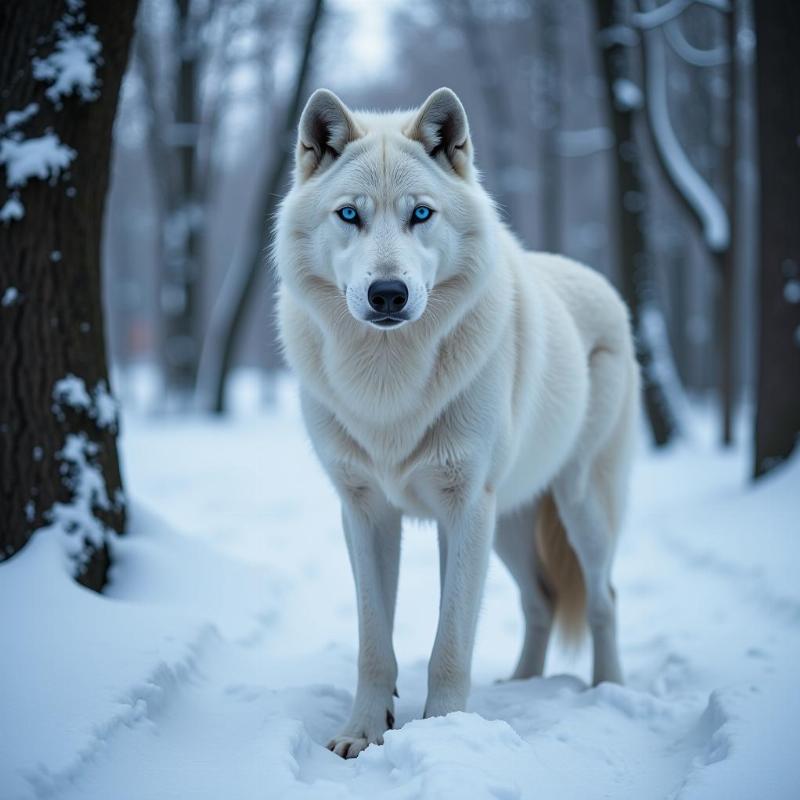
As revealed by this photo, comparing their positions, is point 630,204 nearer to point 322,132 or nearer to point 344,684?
point 322,132

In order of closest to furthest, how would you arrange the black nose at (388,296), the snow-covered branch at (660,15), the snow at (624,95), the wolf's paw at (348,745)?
the black nose at (388,296) < the wolf's paw at (348,745) < the snow-covered branch at (660,15) < the snow at (624,95)

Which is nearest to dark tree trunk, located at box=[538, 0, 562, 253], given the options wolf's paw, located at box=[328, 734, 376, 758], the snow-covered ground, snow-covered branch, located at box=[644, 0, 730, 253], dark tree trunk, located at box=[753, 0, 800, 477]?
snow-covered branch, located at box=[644, 0, 730, 253]

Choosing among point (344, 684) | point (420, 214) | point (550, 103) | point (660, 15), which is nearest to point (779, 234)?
point (660, 15)

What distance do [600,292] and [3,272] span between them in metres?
2.73

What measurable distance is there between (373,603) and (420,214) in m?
1.40

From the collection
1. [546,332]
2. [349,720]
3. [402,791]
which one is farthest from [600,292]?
[402,791]

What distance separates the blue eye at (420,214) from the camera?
2654 mm

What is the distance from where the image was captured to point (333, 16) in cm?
1548

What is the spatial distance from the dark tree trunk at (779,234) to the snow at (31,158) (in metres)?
5.10

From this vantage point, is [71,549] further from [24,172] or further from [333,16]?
[333,16]

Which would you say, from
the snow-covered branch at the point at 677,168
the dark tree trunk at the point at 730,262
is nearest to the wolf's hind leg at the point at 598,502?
the dark tree trunk at the point at 730,262

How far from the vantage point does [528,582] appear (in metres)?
3.84

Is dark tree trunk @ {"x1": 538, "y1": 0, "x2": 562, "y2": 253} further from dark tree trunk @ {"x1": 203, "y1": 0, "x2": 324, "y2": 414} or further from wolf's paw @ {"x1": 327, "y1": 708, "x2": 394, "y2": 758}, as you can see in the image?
wolf's paw @ {"x1": 327, "y1": 708, "x2": 394, "y2": 758}

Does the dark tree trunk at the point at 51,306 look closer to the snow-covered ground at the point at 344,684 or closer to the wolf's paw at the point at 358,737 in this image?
the snow-covered ground at the point at 344,684
